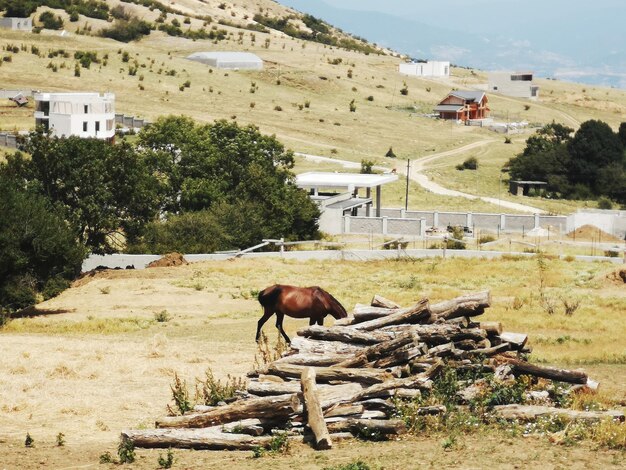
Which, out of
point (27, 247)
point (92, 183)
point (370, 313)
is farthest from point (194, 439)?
point (92, 183)

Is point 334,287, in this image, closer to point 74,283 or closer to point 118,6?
point 74,283

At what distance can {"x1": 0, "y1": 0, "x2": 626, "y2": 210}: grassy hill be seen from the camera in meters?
126

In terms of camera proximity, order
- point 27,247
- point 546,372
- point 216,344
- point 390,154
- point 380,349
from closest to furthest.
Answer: point 380,349, point 546,372, point 216,344, point 27,247, point 390,154

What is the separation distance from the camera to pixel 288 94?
15025cm

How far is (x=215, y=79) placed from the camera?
148 meters

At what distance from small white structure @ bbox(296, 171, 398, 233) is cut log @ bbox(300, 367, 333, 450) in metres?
56.5

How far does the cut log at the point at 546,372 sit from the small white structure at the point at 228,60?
460 ft

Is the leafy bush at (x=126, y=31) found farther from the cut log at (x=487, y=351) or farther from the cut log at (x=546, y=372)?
the cut log at (x=546, y=372)

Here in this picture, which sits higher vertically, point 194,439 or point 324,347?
point 324,347

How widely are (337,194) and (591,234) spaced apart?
18.6 meters

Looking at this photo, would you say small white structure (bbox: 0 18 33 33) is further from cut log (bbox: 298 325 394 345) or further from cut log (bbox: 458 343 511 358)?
cut log (bbox: 458 343 511 358)

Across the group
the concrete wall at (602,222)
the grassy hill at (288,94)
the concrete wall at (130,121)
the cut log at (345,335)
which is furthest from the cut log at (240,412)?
the concrete wall at (130,121)

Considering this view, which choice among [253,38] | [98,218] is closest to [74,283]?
[98,218]

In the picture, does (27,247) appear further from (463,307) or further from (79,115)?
(79,115)
